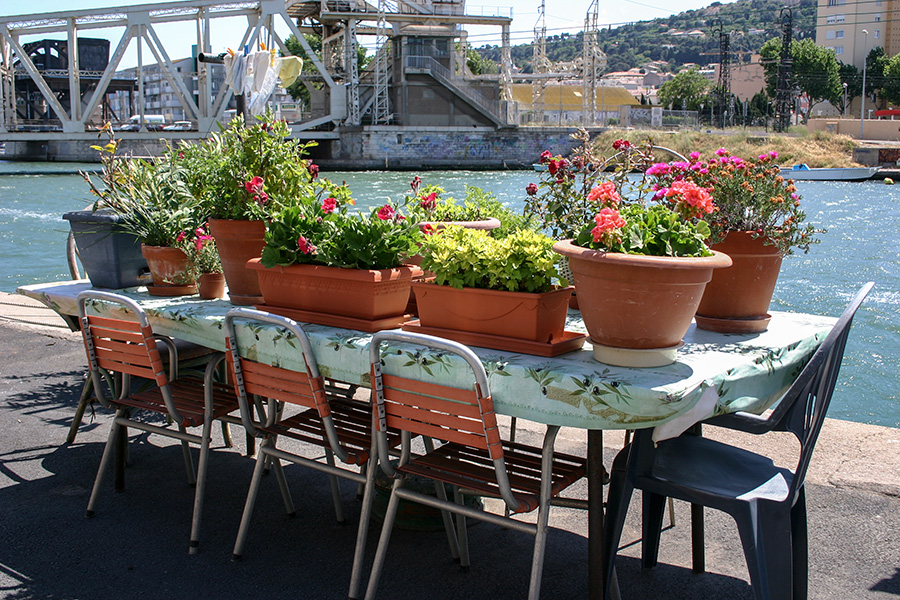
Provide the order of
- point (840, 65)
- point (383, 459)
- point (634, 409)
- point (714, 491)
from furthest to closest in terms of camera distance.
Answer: point (840, 65), point (383, 459), point (714, 491), point (634, 409)

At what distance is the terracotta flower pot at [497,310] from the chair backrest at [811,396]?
587mm

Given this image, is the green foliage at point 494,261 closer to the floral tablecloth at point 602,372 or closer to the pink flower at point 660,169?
the floral tablecloth at point 602,372

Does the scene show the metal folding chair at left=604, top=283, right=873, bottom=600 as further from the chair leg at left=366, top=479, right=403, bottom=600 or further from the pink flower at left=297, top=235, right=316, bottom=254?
the pink flower at left=297, top=235, right=316, bottom=254

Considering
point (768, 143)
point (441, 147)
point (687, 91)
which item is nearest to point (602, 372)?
point (441, 147)

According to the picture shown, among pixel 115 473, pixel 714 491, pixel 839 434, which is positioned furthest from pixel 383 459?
pixel 839 434

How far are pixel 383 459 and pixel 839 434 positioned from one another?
2312 millimetres

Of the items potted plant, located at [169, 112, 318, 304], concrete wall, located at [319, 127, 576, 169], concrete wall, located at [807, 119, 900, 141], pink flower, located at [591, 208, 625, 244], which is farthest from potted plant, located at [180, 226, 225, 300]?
concrete wall, located at [807, 119, 900, 141]

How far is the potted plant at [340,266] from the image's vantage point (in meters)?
2.46

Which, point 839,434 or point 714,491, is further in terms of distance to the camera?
point 839,434

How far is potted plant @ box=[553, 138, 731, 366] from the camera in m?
1.93

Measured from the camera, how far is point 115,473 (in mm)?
3143

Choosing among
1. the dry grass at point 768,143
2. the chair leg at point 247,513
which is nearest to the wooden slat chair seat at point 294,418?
the chair leg at point 247,513

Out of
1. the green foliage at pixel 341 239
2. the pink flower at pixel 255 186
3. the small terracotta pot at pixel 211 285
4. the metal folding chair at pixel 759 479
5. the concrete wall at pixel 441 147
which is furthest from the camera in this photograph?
the concrete wall at pixel 441 147

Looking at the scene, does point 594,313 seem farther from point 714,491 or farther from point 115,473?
point 115,473
